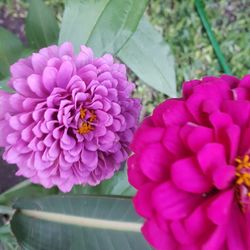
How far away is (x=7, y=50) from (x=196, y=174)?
1.58 ft

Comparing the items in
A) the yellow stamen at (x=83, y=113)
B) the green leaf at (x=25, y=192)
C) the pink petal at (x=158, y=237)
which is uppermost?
the yellow stamen at (x=83, y=113)

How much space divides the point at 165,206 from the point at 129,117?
0.66 feet

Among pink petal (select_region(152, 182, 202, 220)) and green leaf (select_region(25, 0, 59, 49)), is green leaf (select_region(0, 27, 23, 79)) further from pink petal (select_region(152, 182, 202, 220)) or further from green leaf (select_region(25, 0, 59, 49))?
pink petal (select_region(152, 182, 202, 220))

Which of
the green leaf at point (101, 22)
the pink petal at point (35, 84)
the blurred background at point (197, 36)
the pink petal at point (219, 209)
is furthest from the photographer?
the blurred background at point (197, 36)

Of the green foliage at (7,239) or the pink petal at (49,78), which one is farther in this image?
the green foliage at (7,239)

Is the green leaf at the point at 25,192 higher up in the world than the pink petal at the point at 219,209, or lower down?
lower down

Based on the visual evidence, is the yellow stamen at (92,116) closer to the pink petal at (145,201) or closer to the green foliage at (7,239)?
the pink petal at (145,201)

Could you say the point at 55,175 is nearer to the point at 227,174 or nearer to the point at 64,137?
the point at 64,137

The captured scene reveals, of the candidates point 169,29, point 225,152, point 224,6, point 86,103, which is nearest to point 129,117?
point 86,103

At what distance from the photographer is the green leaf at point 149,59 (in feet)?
2.90

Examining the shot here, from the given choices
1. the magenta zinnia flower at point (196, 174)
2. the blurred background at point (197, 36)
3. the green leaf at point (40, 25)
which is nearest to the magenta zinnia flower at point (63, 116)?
the magenta zinnia flower at point (196, 174)

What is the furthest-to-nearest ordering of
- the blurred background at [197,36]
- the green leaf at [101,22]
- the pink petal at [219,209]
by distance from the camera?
the blurred background at [197,36] < the green leaf at [101,22] < the pink petal at [219,209]

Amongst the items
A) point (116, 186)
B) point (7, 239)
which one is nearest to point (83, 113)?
point (116, 186)

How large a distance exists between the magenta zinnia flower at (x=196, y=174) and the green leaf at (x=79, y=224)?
0.52 ft
